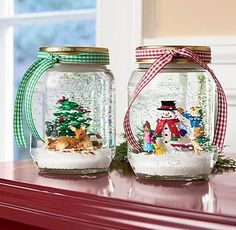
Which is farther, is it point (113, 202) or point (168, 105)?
A: point (168, 105)

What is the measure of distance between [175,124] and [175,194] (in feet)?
0.39

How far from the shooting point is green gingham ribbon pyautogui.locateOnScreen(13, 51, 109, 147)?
836 mm

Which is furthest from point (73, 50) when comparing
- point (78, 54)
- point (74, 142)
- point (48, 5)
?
point (48, 5)

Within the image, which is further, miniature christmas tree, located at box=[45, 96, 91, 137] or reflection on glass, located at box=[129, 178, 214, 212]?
miniature christmas tree, located at box=[45, 96, 91, 137]

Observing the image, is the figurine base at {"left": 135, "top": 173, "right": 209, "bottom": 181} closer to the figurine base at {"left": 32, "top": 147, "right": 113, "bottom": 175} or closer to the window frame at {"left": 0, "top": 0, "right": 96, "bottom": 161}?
the figurine base at {"left": 32, "top": 147, "right": 113, "bottom": 175}

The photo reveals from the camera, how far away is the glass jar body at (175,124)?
0.75m

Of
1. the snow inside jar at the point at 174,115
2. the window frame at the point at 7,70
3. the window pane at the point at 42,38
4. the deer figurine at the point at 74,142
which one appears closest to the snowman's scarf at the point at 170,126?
the snow inside jar at the point at 174,115

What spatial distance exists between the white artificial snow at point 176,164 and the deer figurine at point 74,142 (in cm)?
9

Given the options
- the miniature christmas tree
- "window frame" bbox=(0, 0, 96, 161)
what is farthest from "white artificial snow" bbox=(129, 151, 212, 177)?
"window frame" bbox=(0, 0, 96, 161)

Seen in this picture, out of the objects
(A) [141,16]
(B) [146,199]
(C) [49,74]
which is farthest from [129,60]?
(B) [146,199]

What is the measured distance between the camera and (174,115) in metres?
0.77

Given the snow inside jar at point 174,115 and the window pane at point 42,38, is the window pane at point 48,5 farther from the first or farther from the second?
the snow inside jar at point 174,115

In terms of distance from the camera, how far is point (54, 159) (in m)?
0.82

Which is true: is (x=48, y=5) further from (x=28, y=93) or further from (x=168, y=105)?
(x=168, y=105)
